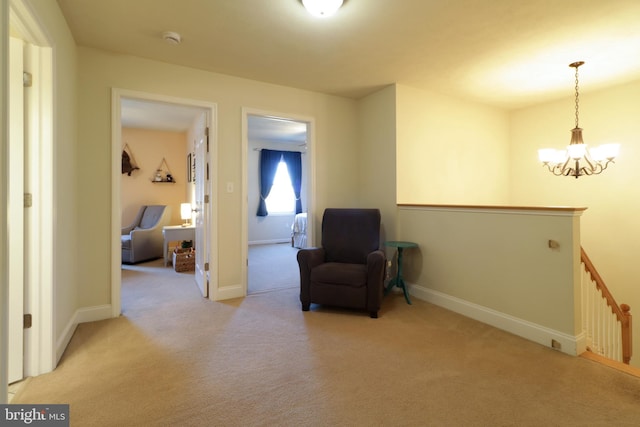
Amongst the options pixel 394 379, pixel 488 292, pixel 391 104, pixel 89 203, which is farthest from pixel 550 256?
pixel 89 203

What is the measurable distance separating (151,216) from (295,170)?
3.39 metres

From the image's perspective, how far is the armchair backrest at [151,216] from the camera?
551 cm

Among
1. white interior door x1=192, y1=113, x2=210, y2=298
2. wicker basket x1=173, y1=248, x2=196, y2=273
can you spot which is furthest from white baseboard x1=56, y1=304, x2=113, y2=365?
wicker basket x1=173, y1=248, x2=196, y2=273

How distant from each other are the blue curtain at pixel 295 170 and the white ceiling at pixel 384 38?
4091 mm

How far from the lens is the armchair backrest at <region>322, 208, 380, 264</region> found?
322 cm

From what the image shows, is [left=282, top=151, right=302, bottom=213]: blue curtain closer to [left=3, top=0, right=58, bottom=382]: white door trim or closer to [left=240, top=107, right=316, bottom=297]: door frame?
[left=240, top=107, right=316, bottom=297]: door frame

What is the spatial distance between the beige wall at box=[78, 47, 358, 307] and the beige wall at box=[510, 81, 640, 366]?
8.79ft

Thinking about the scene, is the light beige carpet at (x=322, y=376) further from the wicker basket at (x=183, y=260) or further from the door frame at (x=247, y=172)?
the wicker basket at (x=183, y=260)

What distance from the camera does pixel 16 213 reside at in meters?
1.76

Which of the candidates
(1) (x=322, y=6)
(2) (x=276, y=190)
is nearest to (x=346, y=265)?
(1) (x=322, y=6)

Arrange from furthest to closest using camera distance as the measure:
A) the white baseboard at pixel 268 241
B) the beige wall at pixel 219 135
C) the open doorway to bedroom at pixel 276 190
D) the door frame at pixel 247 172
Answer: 1. the white baseboard at pixel 268 241
2. the open doorway to bedroom at pixel 276 190
3. the door frame at pixel 247 172
4. the beige wall at pixel 219 135

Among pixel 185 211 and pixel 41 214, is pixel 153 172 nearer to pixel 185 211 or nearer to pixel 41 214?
pixel 185 211

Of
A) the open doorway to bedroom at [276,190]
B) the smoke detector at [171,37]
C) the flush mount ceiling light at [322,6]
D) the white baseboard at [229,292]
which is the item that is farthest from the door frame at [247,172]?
the open doorway to bedroom at [276,190]

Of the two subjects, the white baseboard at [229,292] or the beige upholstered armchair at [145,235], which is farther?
the beige upholstered armchair at [145,235]
